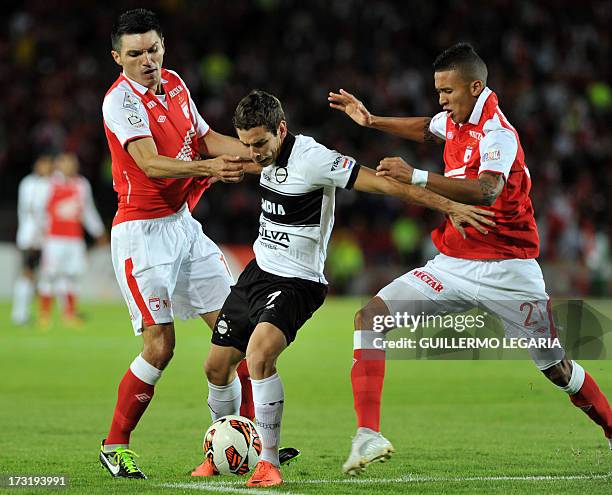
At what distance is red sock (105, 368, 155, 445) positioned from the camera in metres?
6.61

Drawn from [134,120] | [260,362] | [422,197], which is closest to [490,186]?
[422,197]

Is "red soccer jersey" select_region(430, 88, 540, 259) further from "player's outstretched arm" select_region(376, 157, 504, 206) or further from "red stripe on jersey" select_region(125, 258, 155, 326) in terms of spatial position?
"red stripe on jersey" select_region(125, 258, 155, 326)

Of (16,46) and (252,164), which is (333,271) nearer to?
(16,46)

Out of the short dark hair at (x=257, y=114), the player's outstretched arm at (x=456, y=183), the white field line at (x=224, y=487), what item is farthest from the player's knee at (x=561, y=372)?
the short dark hair at (x=257, y=114)

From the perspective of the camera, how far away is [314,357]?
13672mm

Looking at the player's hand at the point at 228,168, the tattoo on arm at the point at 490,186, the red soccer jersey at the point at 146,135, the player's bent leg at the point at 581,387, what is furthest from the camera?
the player's bent leg at the point at 581,387

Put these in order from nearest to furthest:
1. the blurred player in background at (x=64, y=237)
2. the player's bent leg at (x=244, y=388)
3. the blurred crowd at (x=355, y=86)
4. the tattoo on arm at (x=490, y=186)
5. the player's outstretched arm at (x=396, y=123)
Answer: the tattoo on arm at (x=490, y=186), the player's bent leg at (x=244, y=388), the player's outstretched arm at (x=396, y=123), the blurred player in background at (x=64, y=237), the blurred crowd at (x=355, y=86)

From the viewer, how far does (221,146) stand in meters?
7.36

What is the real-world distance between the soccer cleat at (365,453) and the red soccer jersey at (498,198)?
61.4 inches

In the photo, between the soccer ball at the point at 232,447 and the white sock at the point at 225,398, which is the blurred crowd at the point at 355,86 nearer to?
the white sock at the point at 225,398

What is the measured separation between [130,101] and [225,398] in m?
1.94

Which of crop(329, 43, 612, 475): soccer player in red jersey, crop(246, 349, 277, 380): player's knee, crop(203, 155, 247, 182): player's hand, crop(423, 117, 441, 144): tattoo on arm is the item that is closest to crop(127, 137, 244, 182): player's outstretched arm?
crop(203, 155, 247, 182): player's hand

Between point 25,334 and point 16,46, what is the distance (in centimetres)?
1119

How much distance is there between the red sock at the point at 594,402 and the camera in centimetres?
682
